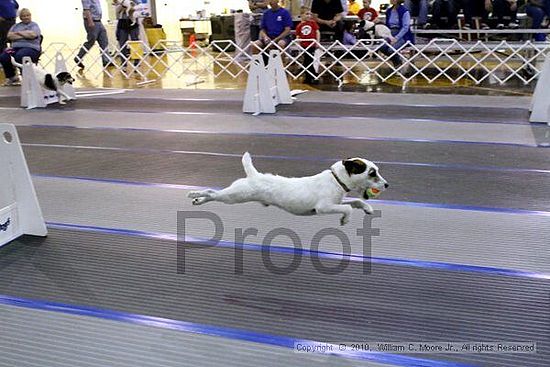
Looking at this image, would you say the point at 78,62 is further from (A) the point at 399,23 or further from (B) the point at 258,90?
(A) the point at 399,23

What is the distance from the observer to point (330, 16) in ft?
34.2

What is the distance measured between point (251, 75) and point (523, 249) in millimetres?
4528

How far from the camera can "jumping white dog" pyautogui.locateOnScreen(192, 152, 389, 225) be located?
2646 millimetres

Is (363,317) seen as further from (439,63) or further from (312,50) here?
(439,63)

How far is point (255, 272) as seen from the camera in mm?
2666

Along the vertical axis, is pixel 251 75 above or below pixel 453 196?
above

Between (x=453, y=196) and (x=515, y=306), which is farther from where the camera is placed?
(x=453, y=196)

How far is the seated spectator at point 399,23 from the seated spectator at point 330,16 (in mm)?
946

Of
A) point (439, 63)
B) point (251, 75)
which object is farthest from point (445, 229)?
point (439, 63)

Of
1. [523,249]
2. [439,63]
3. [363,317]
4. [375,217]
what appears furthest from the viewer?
[439,63]

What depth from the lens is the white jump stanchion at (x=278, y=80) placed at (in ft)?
23.5

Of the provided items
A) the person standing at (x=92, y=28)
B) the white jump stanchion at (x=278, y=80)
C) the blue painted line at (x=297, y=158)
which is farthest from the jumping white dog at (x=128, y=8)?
the blue painted line at (x=297, y=158)

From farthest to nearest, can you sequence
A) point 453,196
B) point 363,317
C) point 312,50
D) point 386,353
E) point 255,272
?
point 312,50 < point 453,196 < point 255,272 < point 363,317 < point 386,353

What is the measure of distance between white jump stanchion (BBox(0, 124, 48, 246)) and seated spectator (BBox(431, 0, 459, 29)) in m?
9.77
